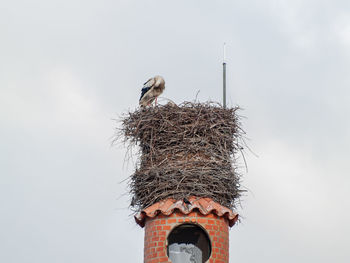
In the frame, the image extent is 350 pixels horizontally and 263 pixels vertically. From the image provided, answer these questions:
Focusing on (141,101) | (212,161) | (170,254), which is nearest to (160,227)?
(170,254)

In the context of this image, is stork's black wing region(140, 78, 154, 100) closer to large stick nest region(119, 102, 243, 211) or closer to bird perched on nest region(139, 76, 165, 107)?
bird perched on nest region(139, 76, 165, 107)

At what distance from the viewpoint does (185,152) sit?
11586mm

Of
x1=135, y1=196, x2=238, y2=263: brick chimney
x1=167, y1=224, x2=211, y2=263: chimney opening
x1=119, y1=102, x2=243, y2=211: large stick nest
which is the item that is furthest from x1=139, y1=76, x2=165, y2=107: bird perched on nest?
x1=167, y1=224, x2=211, y2=263: chimney opening

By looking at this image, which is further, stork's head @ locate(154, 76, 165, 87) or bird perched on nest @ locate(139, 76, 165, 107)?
stork's head @ locate(154, 76, 165, 87)

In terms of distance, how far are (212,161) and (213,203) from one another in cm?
75

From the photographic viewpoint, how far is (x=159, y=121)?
11977 millimetres

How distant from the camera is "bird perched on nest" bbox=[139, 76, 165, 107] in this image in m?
14.6

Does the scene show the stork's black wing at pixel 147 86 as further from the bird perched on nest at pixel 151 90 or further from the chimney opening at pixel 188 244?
the chimney opening at pixel 188 244

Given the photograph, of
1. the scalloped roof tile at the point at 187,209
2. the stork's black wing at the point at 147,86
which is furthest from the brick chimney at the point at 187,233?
the stork's black wing at the point at 147,86

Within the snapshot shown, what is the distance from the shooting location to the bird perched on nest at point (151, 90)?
47.8ft

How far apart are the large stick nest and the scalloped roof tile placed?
13 cm

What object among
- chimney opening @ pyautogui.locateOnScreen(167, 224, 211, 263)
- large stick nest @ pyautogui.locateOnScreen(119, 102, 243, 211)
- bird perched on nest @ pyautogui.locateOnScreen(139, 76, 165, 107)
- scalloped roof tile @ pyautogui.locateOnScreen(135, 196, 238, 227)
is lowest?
chimney opening @ pyautogui.locateOnScreen(167, 224, 211, 263)

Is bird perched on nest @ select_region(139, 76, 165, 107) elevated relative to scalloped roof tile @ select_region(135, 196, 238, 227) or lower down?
elevated

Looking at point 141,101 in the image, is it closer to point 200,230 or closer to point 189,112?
point 189,112
